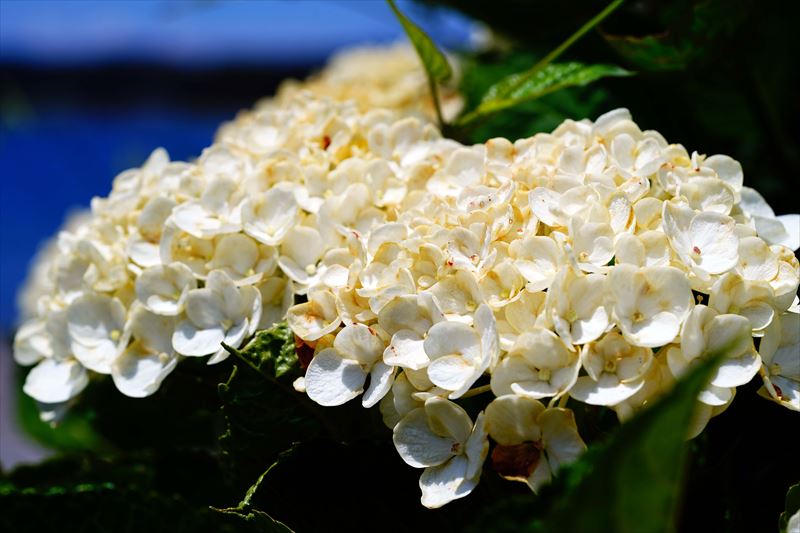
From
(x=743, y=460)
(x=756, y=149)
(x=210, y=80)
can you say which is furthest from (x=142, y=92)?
(x=743, y=460)

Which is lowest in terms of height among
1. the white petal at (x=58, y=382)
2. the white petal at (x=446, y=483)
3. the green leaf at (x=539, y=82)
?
the white petal at (x=446, y=483)

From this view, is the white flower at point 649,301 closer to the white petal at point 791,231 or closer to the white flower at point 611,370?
the white flower at point 611,370

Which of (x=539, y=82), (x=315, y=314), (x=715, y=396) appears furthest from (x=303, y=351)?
(x=539, y=82)

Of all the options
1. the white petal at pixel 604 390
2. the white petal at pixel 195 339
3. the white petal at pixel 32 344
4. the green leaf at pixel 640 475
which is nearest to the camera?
the green leaf at pixel 640 475

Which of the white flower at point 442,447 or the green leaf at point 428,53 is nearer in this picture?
the white flower at point 442,447

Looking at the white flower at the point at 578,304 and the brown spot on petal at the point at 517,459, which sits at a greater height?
the white flower at the point at 578,304

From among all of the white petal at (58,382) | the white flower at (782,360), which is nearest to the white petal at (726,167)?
the white flower at (782,360)

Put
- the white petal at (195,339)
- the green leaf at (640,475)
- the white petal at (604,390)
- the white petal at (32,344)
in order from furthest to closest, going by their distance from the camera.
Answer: the white petal at (32,344) → the white petal at (195,339) → the white petal at (604,390) → the green leaf at (640,475)

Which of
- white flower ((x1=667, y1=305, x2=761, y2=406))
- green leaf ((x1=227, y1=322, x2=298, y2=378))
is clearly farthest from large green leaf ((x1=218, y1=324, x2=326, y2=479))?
white flower ((x1=667, y1=305, x2=761, y2=406))

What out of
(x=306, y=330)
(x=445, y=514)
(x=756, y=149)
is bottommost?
(x=756, y=149)

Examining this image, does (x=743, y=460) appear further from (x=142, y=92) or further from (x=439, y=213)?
(x=142, y=92)
